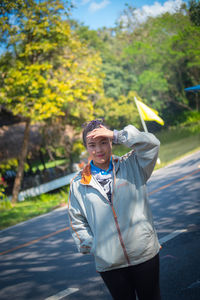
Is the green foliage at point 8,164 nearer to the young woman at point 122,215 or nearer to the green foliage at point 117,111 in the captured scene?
the young woman at point 122,215

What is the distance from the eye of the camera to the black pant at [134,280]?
2.38 metres

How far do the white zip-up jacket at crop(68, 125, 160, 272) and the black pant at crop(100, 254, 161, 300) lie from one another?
55 mm

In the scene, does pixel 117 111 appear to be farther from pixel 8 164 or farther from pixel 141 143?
pixel 141 143

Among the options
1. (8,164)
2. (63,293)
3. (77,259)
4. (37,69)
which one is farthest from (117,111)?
(63,293)

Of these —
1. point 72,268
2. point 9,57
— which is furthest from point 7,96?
point 72,268

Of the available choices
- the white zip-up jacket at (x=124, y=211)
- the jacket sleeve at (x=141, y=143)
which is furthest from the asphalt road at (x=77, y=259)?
the jacket sleeve at (x=141, y=143)

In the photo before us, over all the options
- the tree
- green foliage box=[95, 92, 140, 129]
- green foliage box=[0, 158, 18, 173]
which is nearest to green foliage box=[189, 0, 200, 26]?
the tree

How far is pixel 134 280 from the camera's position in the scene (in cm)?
245

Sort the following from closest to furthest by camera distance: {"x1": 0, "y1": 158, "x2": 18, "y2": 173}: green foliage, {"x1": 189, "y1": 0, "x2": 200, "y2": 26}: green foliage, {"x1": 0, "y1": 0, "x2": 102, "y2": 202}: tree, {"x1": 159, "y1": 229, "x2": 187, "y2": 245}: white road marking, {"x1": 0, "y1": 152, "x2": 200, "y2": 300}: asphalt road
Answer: {"x1": 0, "y1": 152, "x2": 200, "y2": 300}: asphalt road → {"x1": 159, "y1": 229, "x2": 187, "y2": 245}: white road marking → {"x1": 189, "y1": 0, "x2": 200, "y2": 26}: green foliage → {"x1": 0, "y1": 0, "x2": 102, "y2": 202}: tree → {"x1": 0, "y1": 158, "x2": 18, "y2": 173}: green foliage

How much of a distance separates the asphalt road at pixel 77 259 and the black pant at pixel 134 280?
1392 millimetres

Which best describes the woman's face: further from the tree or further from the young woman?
the tree

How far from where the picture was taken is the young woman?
236 centimetres

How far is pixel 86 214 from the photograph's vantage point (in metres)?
2.56

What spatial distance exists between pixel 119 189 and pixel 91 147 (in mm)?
397
